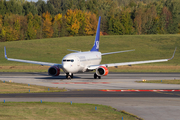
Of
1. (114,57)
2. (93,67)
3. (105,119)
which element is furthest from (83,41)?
(105,119)

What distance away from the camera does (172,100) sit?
88.1ft

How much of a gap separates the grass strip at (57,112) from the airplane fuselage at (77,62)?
71.2ft

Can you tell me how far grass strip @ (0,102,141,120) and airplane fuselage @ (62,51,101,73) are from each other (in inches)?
854

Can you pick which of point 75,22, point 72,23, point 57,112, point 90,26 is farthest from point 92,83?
point 90,26

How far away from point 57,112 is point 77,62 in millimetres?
Answer: 27001

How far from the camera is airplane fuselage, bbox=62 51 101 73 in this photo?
46.3m

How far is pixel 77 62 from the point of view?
47719mm

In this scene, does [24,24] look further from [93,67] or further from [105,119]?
[105,119]

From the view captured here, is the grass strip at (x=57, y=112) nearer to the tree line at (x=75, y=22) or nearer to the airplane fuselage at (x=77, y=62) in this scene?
the airplane fuselage at (x=77, y=62)

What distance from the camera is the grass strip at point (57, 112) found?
63.5ft

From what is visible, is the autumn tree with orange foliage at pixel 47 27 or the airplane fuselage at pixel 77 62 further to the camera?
the autumn tree with orange foliage at pixel 47 27

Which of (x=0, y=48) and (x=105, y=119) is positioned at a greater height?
(x=0, y=48)

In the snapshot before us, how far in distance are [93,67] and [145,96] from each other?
2236 cm

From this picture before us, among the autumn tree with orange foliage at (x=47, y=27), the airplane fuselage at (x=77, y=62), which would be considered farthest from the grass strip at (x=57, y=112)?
the autumn tree with orange foliage at (x=47, y=27)
